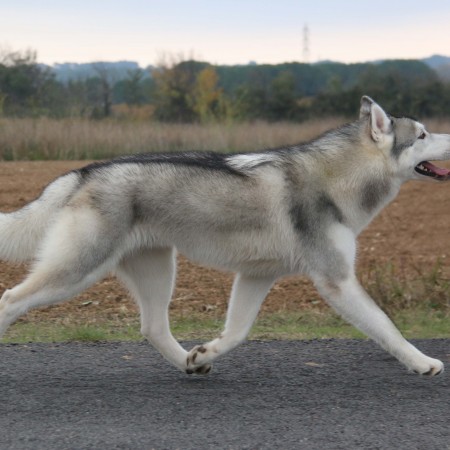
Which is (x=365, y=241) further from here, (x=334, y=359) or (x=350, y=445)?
(x=350, y=445)

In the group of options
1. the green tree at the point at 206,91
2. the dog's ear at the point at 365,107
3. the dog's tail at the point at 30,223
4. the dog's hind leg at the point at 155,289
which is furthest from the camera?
the green tree at the point at 206,91

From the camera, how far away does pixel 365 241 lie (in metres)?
12.8

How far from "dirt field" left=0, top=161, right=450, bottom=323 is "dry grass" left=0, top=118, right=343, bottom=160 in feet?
5.02

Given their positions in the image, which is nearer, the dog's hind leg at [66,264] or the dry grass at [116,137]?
the dog's hind leg at [66,264]

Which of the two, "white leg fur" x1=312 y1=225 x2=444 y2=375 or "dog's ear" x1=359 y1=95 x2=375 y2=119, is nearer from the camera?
"white leg fur" x1=312 y1=225 x2=444 y2=375

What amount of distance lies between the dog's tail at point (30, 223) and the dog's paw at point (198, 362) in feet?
3.72

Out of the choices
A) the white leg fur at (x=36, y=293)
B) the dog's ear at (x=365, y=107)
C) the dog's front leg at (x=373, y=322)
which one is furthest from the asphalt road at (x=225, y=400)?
the dog's ear at (x=365, y=107)

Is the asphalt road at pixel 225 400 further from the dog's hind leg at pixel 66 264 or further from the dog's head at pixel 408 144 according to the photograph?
the dog's head at pixel 408 144

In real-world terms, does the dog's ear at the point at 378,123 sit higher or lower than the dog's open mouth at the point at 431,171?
higher

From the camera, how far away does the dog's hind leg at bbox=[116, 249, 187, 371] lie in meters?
6.27

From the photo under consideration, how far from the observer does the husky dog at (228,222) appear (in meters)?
5.71

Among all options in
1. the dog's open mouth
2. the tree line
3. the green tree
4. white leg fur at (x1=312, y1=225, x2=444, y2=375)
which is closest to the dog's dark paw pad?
white leg fur at (x1=312, y1=225, x2=444, y2=375)

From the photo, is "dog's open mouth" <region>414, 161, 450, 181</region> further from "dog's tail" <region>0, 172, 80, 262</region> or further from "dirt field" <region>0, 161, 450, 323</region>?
"dirt field" <region>0, 161, 450, 323</region>

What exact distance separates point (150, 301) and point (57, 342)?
1.26m
